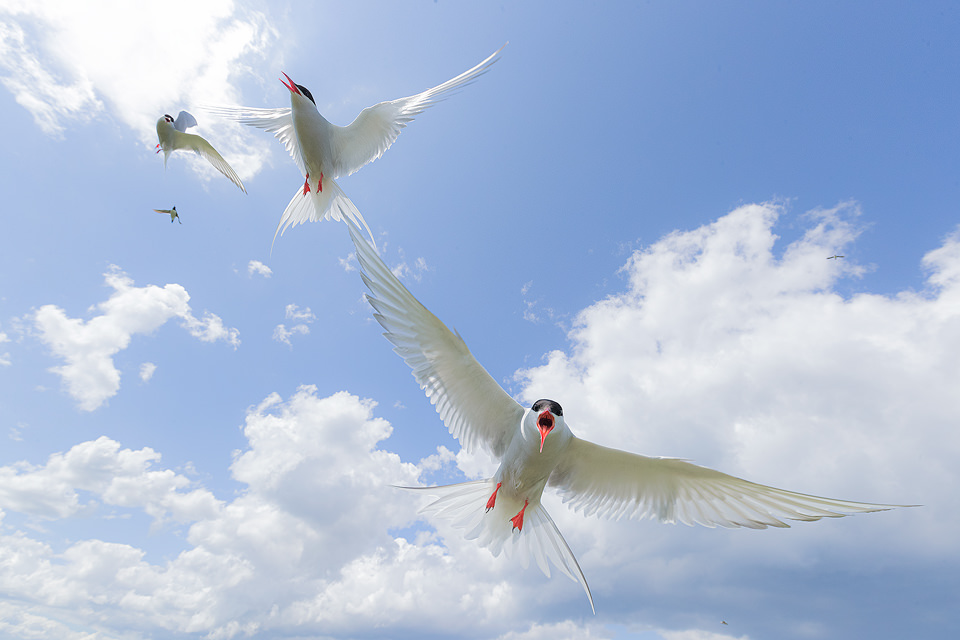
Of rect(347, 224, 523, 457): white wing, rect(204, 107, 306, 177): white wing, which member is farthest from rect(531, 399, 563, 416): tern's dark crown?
rect(204, 107, 306, 177): white wing

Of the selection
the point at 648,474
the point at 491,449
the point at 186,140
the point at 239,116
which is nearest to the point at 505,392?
the point at 491,449

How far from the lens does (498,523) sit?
5.55 meters

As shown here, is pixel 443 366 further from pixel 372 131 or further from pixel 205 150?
pixel 205 150

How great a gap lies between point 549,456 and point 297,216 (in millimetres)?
5615

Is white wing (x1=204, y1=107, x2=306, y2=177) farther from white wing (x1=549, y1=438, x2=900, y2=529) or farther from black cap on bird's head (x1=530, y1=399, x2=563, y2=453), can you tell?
white wing (x1=549, y1=438, x2=900, y2=529)

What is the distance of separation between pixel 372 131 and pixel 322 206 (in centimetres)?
148

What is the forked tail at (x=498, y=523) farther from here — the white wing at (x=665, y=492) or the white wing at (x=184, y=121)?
the white wing at (x=184, y=121)

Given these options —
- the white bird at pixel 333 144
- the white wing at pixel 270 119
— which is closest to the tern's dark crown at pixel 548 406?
the white bird at pixel 333 144

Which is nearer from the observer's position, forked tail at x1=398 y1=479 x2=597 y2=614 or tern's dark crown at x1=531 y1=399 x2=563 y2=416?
tern's dark crown at x1=531 y1=399 x2=563 y2=416

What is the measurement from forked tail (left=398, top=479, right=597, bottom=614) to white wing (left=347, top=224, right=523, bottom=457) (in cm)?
52

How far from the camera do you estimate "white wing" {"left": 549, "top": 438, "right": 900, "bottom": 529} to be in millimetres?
4844

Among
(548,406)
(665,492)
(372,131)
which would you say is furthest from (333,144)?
(665,492)

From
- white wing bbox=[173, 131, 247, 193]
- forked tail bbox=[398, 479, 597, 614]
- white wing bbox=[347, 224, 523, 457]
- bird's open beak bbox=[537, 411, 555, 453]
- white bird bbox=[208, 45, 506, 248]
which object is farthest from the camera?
white wing bbox=[173, 131, 247, 193]

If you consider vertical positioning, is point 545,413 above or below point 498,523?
above
